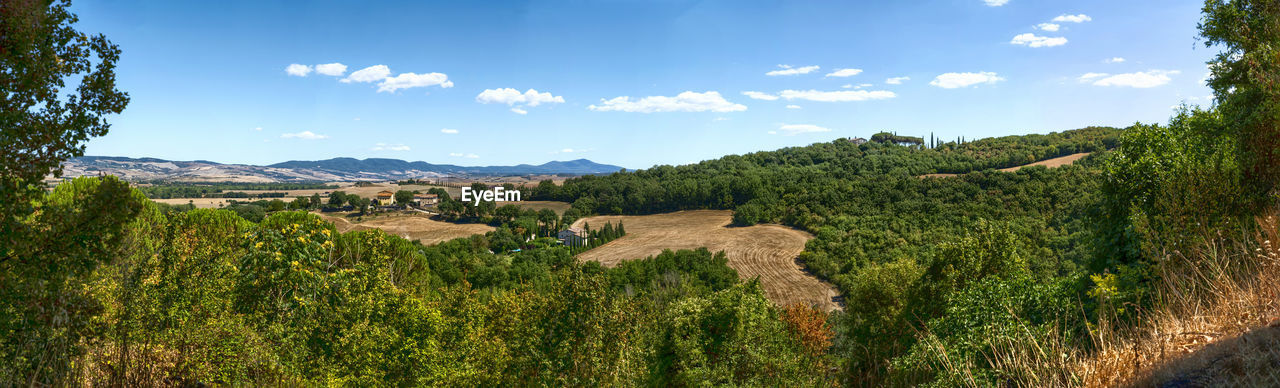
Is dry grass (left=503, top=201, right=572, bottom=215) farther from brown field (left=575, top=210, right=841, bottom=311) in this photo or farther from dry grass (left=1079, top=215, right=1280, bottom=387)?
dry grass (left=1079, top=215, right=1280, bottom=387)

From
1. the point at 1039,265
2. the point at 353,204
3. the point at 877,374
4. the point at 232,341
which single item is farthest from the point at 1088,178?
the point at 353,204

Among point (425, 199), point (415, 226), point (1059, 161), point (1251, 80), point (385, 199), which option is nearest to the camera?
point (1251, 80)

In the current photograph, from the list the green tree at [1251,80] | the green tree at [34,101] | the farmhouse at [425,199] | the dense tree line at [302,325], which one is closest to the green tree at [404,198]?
the farmhouse at [425,199]

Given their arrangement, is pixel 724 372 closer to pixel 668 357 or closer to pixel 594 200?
pixel 668 357

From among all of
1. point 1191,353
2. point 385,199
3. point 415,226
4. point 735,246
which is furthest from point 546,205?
point 1191,353

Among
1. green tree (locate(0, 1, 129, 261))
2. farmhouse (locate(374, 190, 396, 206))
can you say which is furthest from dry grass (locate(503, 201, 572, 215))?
green tree (locate(0, 1, 129, 261))

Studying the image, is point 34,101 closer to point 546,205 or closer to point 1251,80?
point 1251,80
